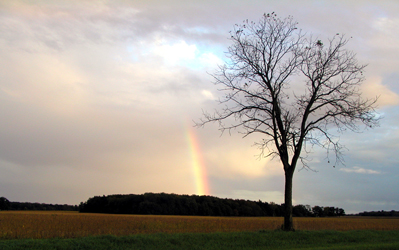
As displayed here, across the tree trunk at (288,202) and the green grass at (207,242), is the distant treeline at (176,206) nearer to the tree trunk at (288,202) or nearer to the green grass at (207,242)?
the tree trunk at (288,202)

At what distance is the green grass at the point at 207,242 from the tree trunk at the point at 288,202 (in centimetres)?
92

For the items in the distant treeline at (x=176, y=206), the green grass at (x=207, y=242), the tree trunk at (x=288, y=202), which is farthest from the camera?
the distant treeline at (x=176, y=206)

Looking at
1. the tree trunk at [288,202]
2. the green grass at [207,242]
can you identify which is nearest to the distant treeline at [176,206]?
→ the tree trunk at [288,202]

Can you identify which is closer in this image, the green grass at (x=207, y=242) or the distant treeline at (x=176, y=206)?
the green grass at (x=207, y=242)

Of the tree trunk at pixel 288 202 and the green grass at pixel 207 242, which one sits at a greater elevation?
the tree trunk at pixel 288 202

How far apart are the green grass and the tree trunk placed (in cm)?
92

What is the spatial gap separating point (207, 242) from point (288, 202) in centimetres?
675

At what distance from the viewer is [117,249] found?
14.0m

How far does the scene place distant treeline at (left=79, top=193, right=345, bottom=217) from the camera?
72.4 meters

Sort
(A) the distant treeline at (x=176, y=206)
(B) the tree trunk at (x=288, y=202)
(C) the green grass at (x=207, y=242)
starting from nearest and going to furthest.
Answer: (C) the green grass at (x=207, y=242) < (B) the tree trunk at (x=288, y=202) < (A) the distant treeline at (x=176, y=206)

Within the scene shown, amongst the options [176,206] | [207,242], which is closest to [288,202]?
[207,242]

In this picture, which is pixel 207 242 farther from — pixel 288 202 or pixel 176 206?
pixel 176 206

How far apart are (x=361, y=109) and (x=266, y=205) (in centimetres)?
7298

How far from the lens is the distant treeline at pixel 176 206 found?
72.4 metres
